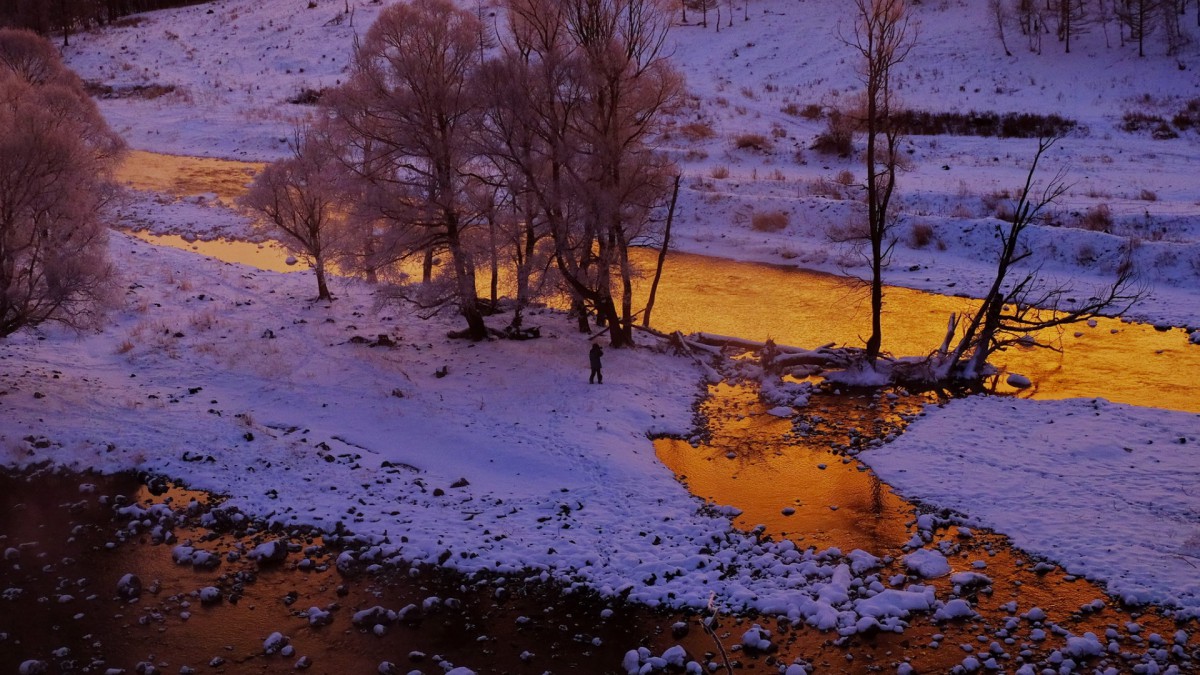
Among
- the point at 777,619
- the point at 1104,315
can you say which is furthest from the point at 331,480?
the point at 1104,315

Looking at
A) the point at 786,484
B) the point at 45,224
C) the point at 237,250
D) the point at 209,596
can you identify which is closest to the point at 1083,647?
the point at 786,484

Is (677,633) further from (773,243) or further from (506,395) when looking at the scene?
(773,243)

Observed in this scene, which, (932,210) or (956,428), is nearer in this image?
(956,428)

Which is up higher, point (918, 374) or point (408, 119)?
point (408, 119)

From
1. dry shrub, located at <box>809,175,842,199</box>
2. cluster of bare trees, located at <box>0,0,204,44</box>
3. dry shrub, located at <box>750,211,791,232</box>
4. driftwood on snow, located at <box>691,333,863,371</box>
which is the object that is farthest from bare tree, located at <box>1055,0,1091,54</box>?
cluster of bare trees, located at <box>0,0,204,44</box>

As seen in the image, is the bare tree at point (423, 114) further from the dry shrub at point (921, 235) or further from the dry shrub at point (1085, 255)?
the dry shrub at point (1085, 255)

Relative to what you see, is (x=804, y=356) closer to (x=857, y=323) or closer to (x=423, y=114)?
(x=857, y=323)

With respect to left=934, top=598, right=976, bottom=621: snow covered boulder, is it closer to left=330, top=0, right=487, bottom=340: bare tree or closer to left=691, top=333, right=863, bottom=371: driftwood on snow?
left=691, top=333, right=863, bottom=371: driftwood on snow
